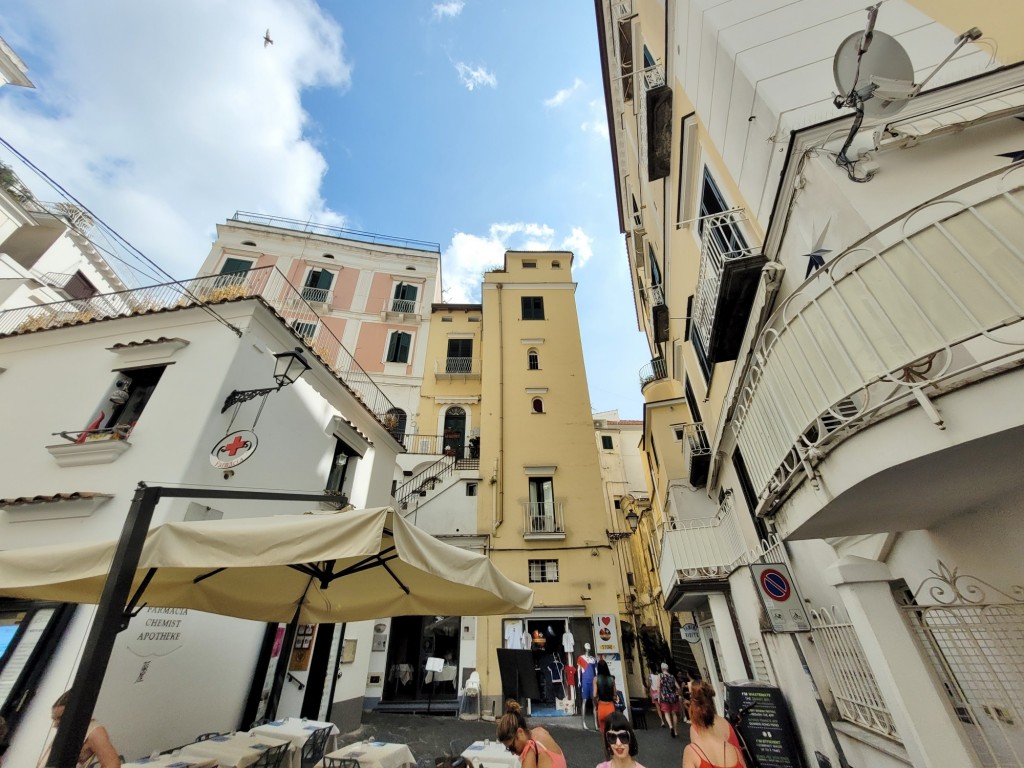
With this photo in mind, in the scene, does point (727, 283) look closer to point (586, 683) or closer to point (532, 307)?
point (586, 683)

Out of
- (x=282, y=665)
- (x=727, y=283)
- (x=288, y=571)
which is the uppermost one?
(x=727, y=283)

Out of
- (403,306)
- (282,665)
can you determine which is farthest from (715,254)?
(403,306)

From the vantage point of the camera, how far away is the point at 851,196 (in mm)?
3645

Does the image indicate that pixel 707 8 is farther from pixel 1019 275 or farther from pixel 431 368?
pixel 431 368

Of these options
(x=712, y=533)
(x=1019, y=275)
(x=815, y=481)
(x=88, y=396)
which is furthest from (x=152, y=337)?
(x=712, y=533)

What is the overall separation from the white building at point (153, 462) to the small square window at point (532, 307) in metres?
11.8

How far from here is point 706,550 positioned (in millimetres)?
9453

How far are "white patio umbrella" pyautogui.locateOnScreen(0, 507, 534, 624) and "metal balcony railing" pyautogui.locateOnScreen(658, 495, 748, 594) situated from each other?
6159mm

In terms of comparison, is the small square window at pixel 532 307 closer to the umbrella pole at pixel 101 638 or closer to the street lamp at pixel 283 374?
the street lamp at pixel 283 374

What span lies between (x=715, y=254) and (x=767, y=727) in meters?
6.91

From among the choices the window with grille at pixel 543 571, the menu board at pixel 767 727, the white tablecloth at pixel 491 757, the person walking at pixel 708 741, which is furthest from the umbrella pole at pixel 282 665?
the window with grille at pixel 543 571

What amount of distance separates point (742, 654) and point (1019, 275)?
929cm

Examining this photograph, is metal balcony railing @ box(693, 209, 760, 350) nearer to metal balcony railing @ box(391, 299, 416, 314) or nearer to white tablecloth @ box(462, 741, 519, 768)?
white tablecloth @ box(462, 741, 519, 768)

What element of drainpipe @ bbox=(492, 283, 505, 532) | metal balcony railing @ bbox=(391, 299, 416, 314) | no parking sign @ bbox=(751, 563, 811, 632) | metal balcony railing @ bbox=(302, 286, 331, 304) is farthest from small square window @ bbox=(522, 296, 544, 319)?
no parking sign @ bbox=(751, 563, 811, 632)
